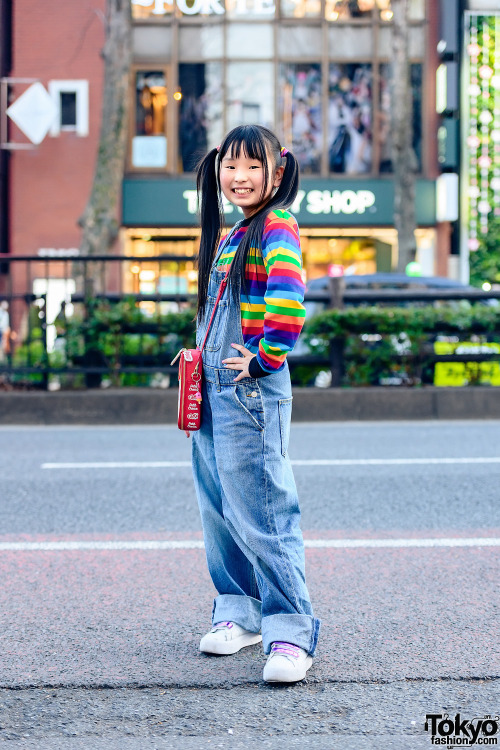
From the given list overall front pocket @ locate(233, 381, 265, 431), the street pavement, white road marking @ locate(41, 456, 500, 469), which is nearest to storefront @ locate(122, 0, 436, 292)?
white road marking @ locate(41, 456, 500, 469)

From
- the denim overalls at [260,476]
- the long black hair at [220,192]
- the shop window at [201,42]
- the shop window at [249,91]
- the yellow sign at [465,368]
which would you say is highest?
the shop window at [201,42]

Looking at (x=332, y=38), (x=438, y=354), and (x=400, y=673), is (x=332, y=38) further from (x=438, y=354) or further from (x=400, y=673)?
(x=400, y=673)

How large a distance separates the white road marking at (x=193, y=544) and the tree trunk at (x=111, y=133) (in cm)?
1086

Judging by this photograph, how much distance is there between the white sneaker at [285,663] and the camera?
10.6ft

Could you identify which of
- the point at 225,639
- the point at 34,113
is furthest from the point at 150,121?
the point at 225,639

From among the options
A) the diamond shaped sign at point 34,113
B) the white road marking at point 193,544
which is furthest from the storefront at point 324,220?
the white road marking at point 193,544

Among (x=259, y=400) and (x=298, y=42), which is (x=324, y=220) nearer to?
(x=298, y=42)

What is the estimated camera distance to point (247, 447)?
3340 mm

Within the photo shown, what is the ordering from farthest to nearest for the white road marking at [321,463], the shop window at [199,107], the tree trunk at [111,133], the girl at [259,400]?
the shop window at [199,107] < the tree trunk at [111,133] < the white road marking at [321,463] < the girl at [259,400]

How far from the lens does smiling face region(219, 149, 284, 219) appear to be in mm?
3363

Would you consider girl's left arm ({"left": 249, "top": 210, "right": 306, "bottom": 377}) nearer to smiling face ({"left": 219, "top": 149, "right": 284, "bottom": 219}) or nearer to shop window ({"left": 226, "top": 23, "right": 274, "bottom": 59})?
smiling face ({"left": 219, "top": 149, "right": 284, "bottom": 219})

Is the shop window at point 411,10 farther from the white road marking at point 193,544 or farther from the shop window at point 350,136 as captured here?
the white road marking at point 193,544

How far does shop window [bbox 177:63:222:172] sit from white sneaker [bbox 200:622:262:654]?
75.0 ft

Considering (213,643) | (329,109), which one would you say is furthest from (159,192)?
(213,643)
